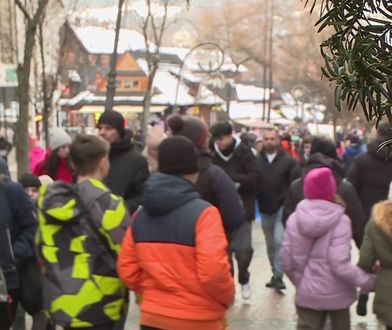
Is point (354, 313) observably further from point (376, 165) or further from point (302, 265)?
point (302, 265)

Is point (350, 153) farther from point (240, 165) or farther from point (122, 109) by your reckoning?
point (122, 109)

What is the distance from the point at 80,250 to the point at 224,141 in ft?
12.4

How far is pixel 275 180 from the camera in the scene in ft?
28.4

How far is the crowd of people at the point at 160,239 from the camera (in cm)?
415

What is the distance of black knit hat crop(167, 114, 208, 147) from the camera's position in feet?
20.0

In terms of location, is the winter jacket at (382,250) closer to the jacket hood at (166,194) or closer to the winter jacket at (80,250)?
the jacket hood at (166,194)

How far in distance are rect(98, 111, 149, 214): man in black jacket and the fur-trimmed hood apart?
1.80 m

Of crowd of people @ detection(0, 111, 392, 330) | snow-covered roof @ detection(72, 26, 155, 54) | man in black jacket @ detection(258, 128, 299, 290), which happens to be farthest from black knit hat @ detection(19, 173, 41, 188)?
snow-covered roof @ detection(72, 26, 155, 54)

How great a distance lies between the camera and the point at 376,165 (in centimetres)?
767

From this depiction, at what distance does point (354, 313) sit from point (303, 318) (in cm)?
190

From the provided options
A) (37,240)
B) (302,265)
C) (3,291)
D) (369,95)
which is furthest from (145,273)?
(369,95)

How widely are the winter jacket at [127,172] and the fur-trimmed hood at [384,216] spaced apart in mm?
1802

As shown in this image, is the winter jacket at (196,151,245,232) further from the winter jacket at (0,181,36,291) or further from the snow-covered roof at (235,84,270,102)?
the snow-covered roof at (235,84,270,102)

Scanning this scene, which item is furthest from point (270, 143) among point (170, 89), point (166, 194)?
point (170, 89)
